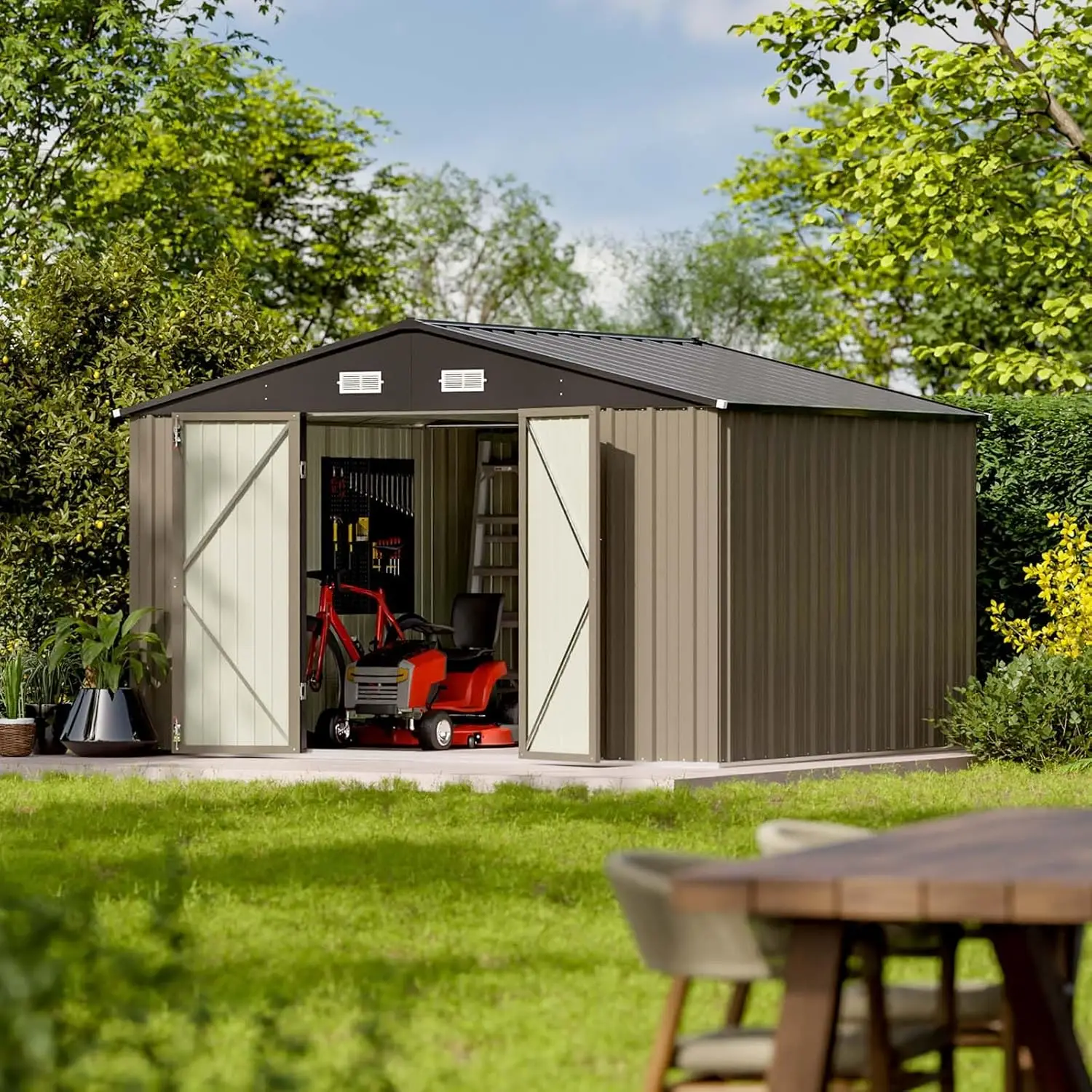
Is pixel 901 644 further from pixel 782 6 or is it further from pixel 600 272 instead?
pixel 600 272

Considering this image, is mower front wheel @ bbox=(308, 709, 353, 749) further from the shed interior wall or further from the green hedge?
the green hedge

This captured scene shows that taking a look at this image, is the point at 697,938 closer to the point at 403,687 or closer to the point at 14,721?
the point at 403,687

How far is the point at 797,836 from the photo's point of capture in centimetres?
483

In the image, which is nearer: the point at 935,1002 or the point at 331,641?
the point at 935,1002

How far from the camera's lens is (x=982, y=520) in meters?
13.8

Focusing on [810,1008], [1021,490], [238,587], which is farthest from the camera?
[1021,490]

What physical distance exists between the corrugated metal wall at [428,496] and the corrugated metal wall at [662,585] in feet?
9.63

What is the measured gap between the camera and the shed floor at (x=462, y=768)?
36.5 ft

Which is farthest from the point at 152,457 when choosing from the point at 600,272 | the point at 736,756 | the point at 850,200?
the point at 600,272

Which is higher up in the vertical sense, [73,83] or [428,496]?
[73,83]

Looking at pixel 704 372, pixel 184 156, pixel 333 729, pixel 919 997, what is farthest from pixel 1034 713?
pixel 184 156

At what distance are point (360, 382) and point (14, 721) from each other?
113 inches

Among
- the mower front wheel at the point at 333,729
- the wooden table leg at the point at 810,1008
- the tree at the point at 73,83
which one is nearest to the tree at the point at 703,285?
the tree at the point at 73,83

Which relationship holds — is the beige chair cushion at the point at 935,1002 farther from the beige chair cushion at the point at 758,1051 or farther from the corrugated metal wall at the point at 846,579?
the corrugated metal wall at the point at 846,579
